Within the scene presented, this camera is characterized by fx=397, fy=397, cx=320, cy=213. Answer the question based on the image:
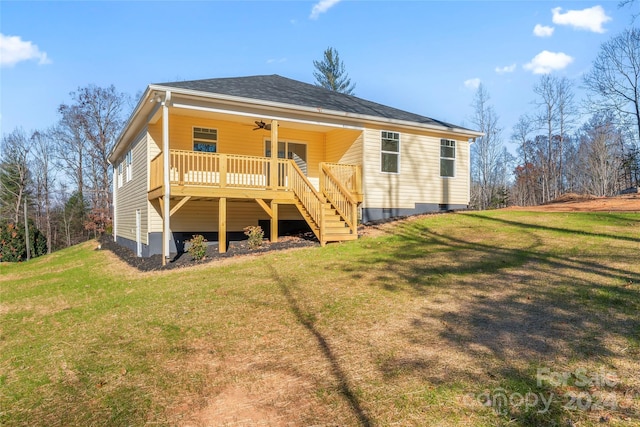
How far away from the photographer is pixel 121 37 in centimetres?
1967

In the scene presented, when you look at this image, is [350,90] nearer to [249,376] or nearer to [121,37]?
[121,37]

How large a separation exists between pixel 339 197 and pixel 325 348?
26.9ft

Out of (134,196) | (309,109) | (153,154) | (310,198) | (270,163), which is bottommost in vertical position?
(310,198)

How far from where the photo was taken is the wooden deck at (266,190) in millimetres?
11312

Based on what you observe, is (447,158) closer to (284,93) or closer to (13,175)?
(284,93)

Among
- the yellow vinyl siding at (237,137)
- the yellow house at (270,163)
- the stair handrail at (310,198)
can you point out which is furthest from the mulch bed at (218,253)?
the yellow vinyl siding at (237,137)

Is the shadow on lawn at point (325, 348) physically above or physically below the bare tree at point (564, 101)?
below

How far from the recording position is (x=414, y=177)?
1605cm

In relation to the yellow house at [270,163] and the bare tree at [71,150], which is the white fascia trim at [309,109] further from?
the bare tree at [71,150]

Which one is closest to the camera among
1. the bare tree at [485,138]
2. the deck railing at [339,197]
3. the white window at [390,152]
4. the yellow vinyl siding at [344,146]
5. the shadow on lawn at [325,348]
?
the shadow on lawn at [325,348]

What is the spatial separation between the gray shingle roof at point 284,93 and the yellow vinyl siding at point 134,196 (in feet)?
10.5

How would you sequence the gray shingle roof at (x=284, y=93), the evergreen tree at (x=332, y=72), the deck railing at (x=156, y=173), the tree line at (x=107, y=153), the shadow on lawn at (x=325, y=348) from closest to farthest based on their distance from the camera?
the shadow on lawn at (x=325, y=348)
the deck railing at (x=156, y=173)
the gray shingle roof at (x=284, y=93)
the tree line at (x=107, y=153)
the evergreen tree at (x=332, y=72)

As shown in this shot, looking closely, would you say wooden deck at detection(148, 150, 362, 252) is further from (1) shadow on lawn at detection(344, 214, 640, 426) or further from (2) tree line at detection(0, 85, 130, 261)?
(2) tree line at detection(0, 85, 130, 261)

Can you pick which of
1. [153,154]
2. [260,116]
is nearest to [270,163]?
[260,116]
